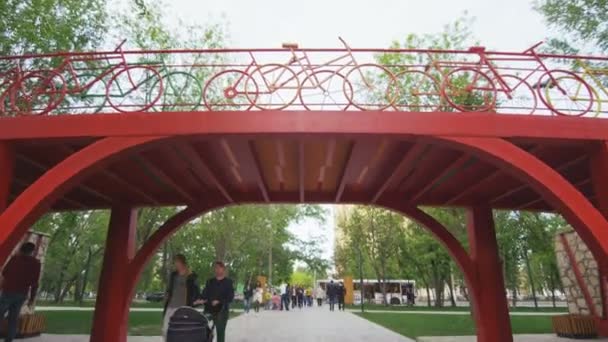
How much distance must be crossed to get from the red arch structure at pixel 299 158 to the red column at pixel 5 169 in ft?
0.06

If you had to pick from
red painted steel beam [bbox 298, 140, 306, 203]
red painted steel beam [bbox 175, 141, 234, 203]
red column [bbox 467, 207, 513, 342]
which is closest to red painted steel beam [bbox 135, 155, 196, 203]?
red painted steel beam [bbox 175, 141, 234, 203]

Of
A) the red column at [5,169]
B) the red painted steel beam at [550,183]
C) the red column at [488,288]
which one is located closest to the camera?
the red painted steel beam at [550,183]

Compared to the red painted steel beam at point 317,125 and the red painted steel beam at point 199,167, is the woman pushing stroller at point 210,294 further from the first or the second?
the red painted steel beam at point 317,125

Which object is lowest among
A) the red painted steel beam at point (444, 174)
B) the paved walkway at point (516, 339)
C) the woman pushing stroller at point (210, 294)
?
the paved walkway at point (516, 339)

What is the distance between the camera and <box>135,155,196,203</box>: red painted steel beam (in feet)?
23.7

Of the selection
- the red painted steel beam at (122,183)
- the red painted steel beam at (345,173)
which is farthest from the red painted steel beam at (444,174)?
the red painted steel beam at (122,183)

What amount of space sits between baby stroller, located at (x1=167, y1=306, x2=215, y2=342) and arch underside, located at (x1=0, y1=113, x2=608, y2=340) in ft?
6.99

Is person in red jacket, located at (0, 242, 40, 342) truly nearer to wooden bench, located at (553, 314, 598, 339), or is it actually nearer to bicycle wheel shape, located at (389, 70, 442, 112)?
bicycle wheel shape, located at (389, 70, 442, 112)

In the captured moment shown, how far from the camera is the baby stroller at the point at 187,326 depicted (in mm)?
5242

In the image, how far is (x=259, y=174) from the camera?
8219 millimetres

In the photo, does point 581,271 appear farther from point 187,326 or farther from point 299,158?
point 187,326

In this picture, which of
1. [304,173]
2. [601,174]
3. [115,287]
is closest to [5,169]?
[115,287]

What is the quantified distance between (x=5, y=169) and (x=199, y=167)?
2754 millimetres

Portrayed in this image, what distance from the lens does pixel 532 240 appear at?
25.1m
